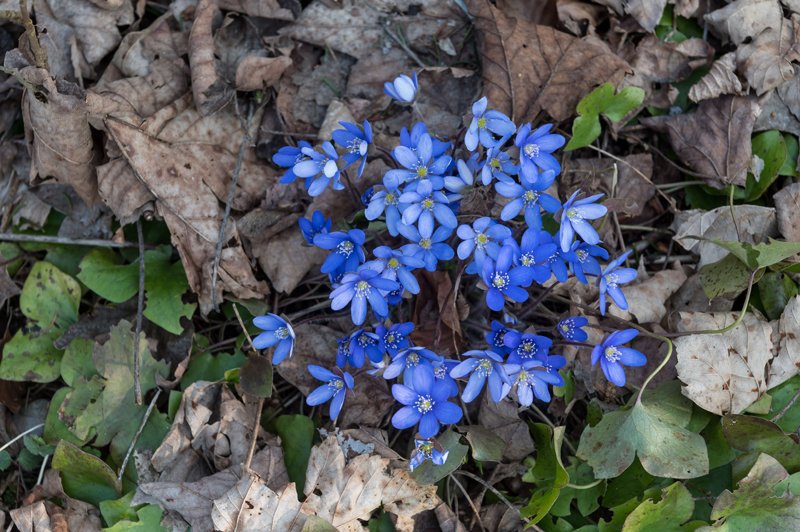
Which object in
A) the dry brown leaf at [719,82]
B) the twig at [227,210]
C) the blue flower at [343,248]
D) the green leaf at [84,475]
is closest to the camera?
the blue flower at [343,248]

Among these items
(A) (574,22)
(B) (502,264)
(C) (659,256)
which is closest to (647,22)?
(A) (574,22)

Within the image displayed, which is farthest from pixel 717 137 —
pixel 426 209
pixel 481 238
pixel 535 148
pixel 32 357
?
pixel 32 357

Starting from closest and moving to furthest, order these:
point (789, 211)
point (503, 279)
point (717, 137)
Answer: point (503, 279) < point (789, 211) < point (717, 137)

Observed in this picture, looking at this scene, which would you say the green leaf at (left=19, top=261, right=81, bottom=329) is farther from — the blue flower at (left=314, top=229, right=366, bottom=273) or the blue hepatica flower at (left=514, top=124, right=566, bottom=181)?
the blue hepatica flower at (left=514, top=124, right=566, bottom=181)

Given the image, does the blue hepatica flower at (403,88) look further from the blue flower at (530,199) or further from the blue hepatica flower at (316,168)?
the blue flower at (530,199)

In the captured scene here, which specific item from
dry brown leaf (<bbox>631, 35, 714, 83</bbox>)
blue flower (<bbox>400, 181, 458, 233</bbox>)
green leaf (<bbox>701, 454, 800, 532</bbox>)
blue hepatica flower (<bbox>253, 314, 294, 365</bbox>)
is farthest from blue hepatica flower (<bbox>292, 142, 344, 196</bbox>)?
green leaf (<bbox>701, 454, 800, 532</bbox>)

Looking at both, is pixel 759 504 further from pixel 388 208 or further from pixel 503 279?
pixel 388 208

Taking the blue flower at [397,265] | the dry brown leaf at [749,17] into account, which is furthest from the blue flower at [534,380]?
the dry brown leaf at [749,17]
